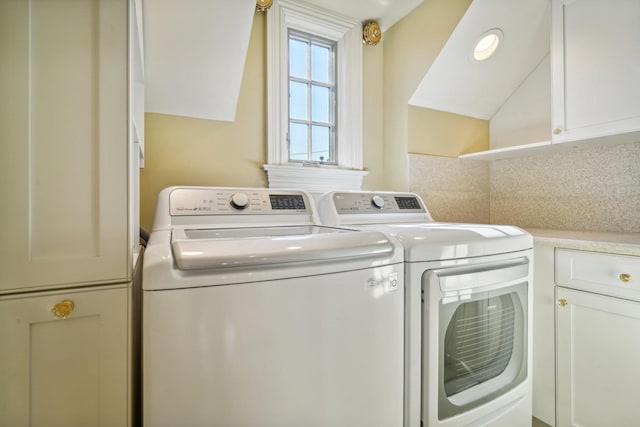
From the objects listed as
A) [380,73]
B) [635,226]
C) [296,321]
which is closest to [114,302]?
[296,321]

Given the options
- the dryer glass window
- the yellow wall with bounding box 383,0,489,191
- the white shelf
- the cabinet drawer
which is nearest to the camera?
the dryer glass window

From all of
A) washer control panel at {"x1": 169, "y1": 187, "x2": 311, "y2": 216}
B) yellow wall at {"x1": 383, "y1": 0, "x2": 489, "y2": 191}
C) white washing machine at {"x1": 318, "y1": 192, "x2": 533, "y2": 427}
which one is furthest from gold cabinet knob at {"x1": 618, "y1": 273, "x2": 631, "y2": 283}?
washer control panel at {"x1": 169, "y1": 187, "x2": 311, "y2": 216}

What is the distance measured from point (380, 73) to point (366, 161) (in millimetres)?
656

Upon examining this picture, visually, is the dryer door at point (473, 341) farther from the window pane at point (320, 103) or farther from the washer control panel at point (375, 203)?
the window pane at point (320, 103)

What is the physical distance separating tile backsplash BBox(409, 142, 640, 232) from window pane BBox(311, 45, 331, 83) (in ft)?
2.70

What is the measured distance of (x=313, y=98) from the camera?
2080mm

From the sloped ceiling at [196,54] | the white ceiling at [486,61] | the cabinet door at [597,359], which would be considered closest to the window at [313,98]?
the sloped ceiling at [196,54]

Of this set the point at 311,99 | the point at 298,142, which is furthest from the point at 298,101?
the point at 298,142

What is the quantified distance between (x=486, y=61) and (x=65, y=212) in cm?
229

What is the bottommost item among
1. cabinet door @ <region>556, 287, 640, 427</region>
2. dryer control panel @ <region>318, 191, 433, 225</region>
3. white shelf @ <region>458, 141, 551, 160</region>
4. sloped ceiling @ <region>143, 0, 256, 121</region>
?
cabinet door @ <region>556, 287, 640, 427</region>

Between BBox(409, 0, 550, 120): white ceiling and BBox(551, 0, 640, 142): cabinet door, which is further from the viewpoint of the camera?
BBox(409, 0, 550, 120): white ceiling

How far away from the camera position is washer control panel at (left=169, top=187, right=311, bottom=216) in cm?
124

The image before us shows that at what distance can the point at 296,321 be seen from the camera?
78 cm

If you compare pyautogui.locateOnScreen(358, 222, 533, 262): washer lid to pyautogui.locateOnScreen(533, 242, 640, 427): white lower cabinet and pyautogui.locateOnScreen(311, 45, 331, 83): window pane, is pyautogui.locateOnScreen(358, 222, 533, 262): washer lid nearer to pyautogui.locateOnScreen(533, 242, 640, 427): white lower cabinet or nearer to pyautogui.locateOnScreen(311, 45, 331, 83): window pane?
pyautogui.locateOnScreen(533, 242, 640, 427): white lower cabinet
